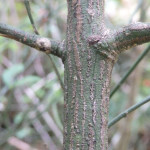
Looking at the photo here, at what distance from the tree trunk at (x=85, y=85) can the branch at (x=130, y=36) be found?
0.10 feet

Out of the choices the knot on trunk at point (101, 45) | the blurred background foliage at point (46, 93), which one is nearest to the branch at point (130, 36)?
the knot on trunk at point (101, 45)

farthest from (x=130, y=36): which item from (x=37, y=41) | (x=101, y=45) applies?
(x=37, y=41)

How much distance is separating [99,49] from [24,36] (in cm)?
14

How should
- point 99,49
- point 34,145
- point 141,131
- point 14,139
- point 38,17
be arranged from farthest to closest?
point 141,131, point 34,145, point 14,139, point 38,17, point 99,49

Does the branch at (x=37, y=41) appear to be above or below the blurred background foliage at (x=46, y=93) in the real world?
below

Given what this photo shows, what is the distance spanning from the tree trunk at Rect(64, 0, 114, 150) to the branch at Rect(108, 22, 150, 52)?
0.10ft

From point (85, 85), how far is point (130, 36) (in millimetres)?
114

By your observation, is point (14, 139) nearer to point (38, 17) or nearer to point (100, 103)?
point (38, 17)

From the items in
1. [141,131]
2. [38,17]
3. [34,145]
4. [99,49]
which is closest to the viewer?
[99,49]

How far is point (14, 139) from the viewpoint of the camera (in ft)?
8.36

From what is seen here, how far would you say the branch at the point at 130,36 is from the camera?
0.53m

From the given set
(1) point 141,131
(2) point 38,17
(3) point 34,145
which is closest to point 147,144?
(1) point 141,131

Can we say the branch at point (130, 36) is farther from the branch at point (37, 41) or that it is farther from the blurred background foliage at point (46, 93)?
the blurred background foliage at point (46, 93)

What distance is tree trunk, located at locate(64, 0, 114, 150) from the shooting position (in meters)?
0.57
